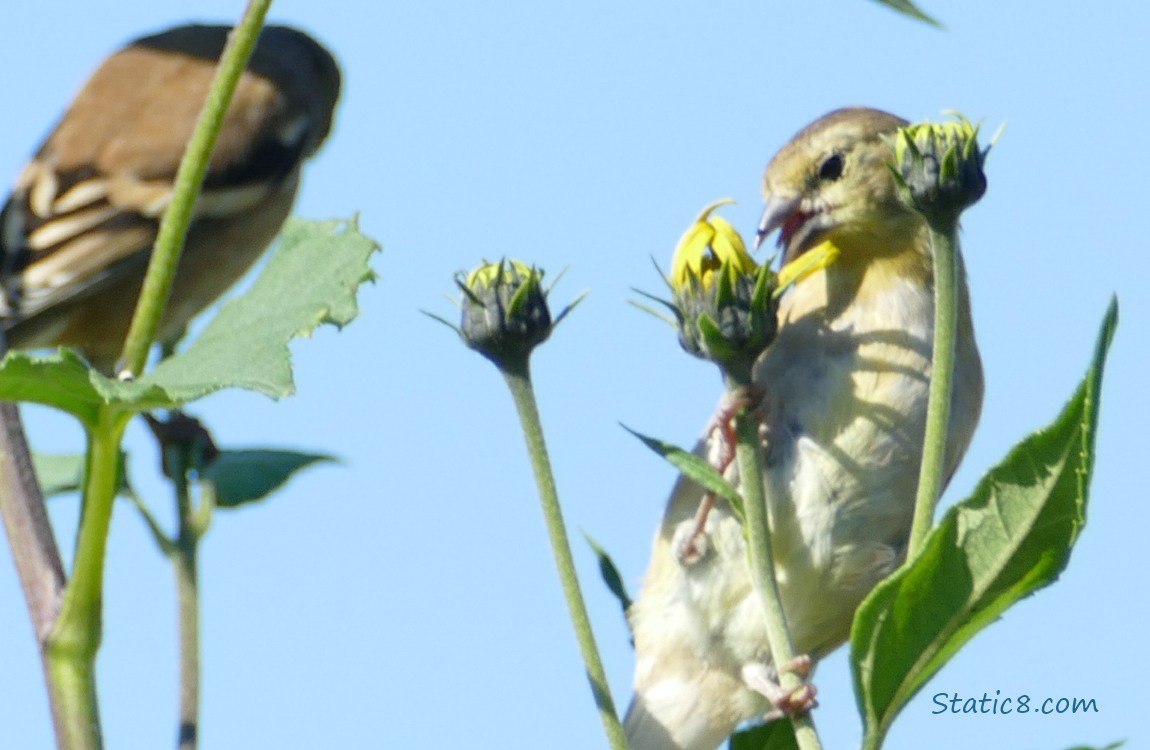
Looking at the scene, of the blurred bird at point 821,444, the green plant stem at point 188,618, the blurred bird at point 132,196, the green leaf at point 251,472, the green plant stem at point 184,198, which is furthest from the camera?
the blurred bird at point 132,196

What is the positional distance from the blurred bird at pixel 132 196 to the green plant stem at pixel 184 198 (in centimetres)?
248

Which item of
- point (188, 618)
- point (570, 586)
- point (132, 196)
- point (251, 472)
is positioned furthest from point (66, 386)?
point (132, 196)

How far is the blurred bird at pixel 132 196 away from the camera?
13.4 feet

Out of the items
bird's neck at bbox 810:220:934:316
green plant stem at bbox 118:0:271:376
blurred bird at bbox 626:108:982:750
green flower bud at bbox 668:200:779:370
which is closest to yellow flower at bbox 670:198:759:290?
green flower bud at bbox 668:200:779:370

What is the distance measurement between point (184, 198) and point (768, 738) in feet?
3.45

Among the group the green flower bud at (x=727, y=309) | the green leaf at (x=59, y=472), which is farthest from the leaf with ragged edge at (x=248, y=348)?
the green leaf at (x=59, y=472)

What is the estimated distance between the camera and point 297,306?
5.71 feet

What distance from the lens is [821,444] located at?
3.17 m

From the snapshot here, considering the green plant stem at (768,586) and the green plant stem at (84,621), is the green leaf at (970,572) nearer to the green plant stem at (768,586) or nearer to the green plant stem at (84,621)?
the green plant stem at (768,586)

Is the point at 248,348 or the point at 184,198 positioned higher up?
the point at 184,198

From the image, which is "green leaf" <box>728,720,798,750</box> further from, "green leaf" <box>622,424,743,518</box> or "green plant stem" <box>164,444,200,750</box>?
"green plant stem" <box>164,444,200,750</box>

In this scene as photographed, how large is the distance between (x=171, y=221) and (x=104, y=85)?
3.63 m

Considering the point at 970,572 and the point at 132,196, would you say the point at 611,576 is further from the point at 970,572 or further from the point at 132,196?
the point at 132,196

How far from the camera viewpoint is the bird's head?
130 inches
